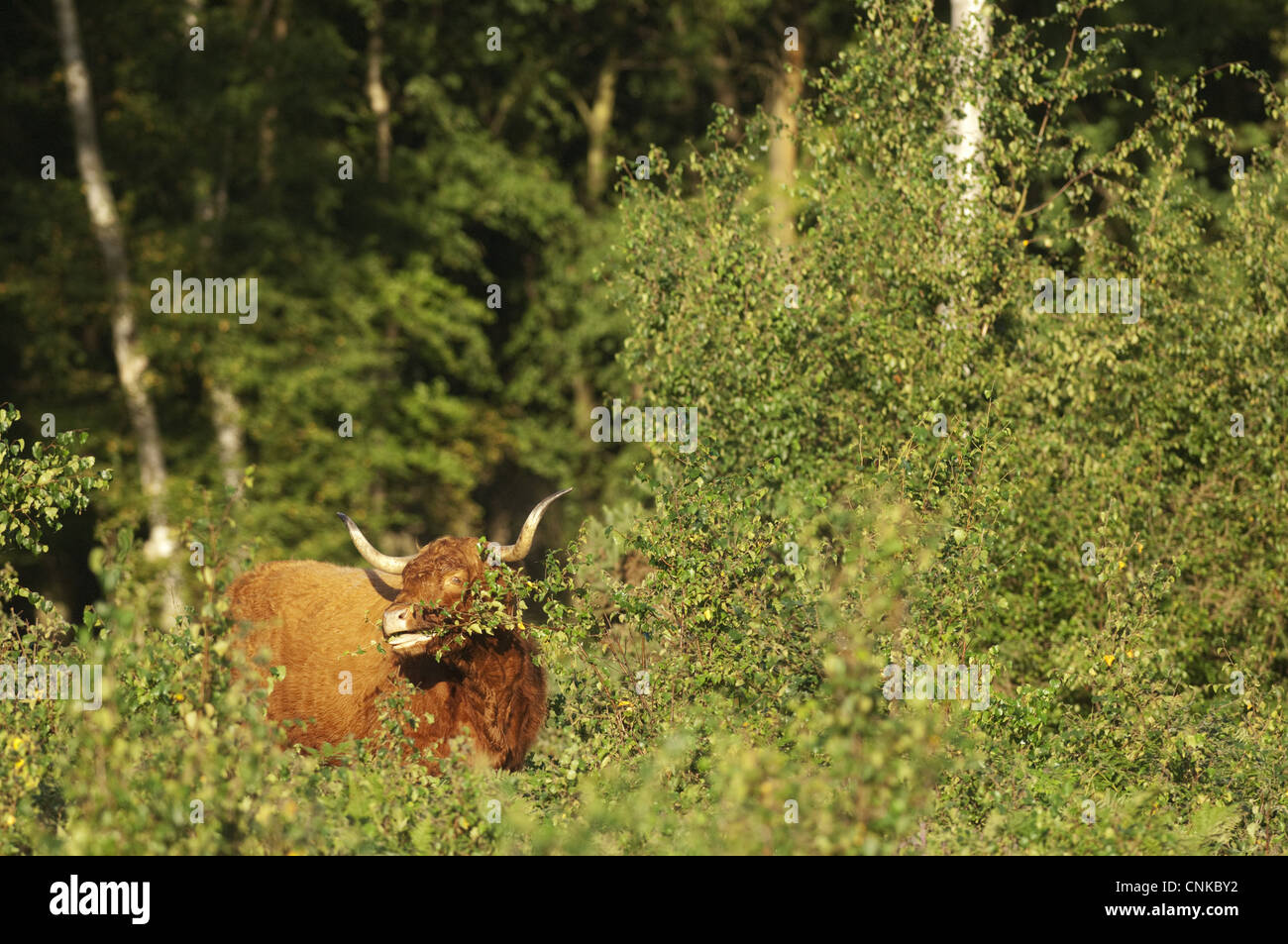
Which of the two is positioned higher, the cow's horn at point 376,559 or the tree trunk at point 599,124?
the tree trunk at point 599,124

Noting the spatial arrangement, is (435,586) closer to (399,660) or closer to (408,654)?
(408,654)

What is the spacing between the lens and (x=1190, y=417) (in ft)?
39.8

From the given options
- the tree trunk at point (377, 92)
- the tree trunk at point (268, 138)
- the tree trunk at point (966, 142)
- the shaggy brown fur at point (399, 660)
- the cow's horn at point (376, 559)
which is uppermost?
the tree trunk at point (377, 92)

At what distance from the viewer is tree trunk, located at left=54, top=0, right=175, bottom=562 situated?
74.6ft

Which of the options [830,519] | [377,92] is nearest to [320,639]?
[830,519]

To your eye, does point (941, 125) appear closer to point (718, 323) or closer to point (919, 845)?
point (718, 323)

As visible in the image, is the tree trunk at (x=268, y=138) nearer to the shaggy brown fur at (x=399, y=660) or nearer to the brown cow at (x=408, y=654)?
the shaggy brown fur at (x=399, y=660)

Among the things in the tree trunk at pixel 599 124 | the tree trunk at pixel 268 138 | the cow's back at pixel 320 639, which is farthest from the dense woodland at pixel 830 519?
the tree trunk at pixel 599 124

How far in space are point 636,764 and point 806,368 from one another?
472cm

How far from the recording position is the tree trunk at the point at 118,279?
22734mm

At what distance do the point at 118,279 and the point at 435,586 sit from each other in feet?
54.7

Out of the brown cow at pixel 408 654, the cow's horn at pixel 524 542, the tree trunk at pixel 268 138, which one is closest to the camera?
the brown cow at pixel 408 654

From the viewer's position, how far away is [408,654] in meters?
9.06

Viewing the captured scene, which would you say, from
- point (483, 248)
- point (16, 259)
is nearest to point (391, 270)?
point (483, 248)
